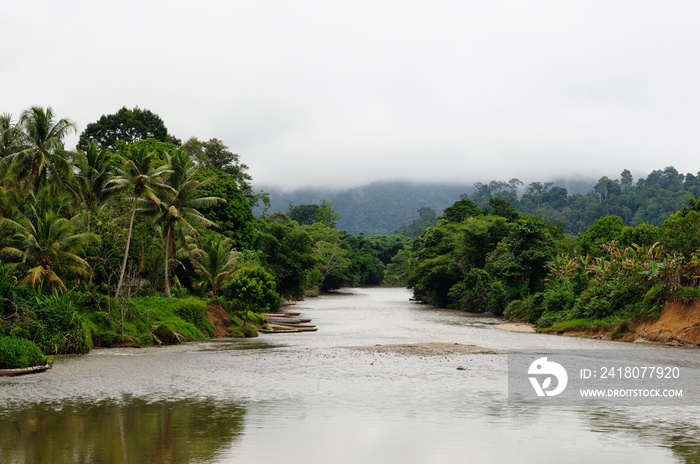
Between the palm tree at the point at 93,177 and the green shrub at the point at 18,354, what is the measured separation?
61.3 ft

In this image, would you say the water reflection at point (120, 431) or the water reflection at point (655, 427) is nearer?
the water reflection at point (120, 431)

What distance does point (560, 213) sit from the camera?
18138 centimetres

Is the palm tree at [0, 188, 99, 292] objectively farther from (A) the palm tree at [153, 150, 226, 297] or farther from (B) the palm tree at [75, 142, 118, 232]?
(B) the palm tree at [75, 142, 118, 232]

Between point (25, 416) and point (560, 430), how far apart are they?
1306 centimetres

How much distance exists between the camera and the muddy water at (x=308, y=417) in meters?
12.5

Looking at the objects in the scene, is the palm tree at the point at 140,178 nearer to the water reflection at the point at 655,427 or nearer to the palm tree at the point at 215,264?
the palm tree at the point at 215,264

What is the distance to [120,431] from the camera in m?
14.3

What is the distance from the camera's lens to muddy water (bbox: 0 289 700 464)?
12.5 m

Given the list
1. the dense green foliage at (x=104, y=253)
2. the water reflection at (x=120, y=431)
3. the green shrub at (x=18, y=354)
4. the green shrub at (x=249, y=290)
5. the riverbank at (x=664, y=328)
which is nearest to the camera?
the water reflection at (x=120, y=431)

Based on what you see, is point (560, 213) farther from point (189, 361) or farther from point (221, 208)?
point (189, 361)

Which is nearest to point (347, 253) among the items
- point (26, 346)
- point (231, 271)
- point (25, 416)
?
point (231, 271)

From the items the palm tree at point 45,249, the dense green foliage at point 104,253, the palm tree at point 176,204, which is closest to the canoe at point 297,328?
the dense green foliage at point 104,253

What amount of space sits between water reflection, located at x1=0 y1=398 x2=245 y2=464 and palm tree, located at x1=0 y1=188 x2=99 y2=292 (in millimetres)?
16895

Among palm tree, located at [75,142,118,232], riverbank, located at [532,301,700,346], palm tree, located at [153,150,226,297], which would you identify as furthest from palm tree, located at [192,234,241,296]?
riverbank, located at [532,301,700,346]
